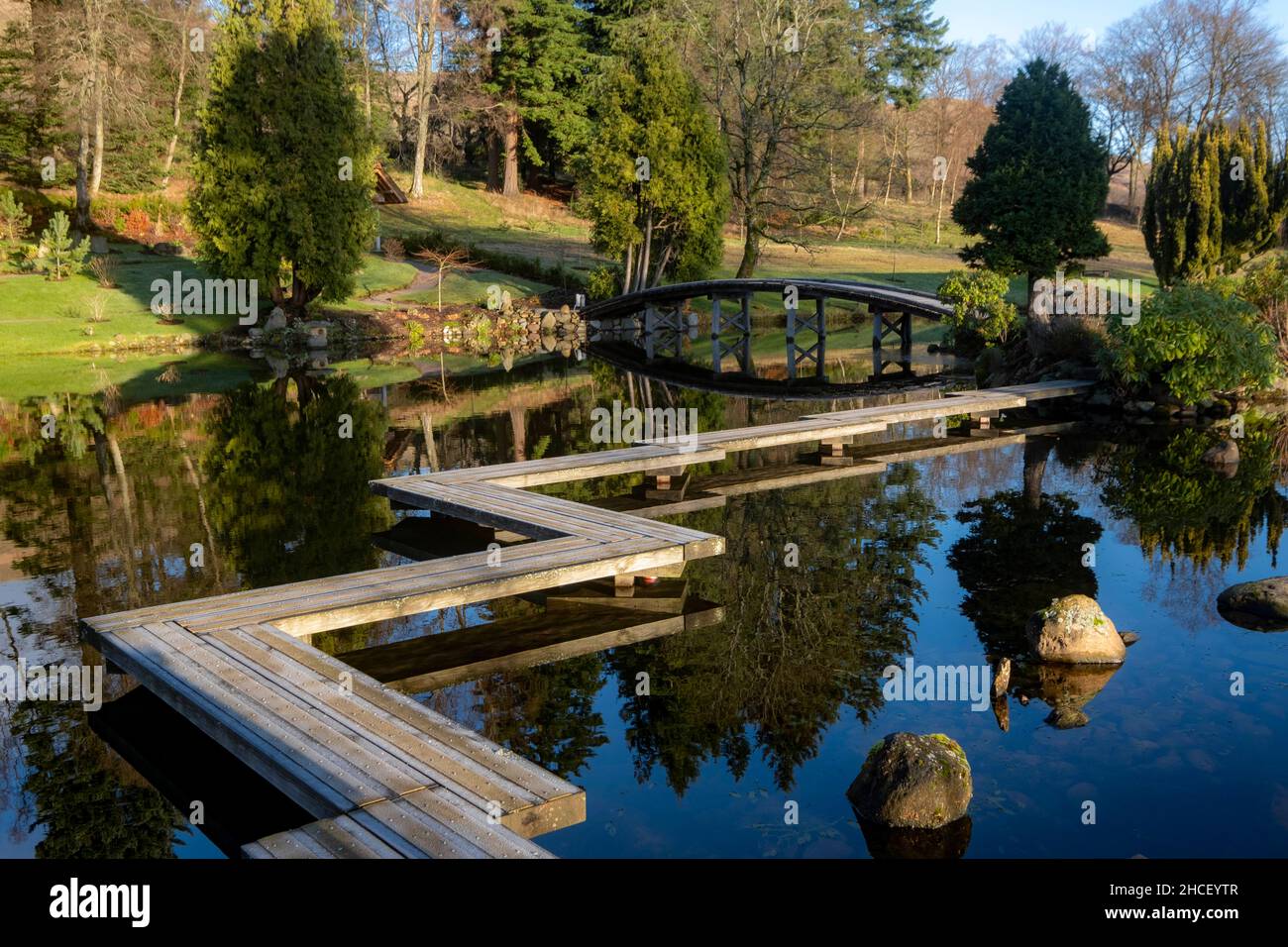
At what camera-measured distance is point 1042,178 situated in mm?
31516

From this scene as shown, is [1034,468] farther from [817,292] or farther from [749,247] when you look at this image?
[749,247]

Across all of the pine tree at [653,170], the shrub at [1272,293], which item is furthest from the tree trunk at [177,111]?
the shrub at [1272,293]

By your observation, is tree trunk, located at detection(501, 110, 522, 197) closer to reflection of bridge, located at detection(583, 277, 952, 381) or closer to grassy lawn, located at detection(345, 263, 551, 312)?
grassy lawn, located at detection(345, 263, 551, 312)

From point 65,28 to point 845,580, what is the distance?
37810mm

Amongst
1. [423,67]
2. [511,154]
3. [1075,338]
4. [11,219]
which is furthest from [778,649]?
[511,154]

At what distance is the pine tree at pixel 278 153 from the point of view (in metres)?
30.2

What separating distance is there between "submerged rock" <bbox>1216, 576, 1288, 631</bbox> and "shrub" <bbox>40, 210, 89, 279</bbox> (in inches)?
1270

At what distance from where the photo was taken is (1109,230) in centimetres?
6006

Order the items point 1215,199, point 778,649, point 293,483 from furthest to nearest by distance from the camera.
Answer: point 1215,199 → point 293,483 → point 778,649

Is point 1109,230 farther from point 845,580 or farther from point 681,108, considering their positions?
point 845,580

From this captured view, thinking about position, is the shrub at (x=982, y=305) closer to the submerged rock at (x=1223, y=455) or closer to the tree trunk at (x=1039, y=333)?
the tree trunk at (x=1039, y=333)

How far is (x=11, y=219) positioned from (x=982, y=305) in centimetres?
2965

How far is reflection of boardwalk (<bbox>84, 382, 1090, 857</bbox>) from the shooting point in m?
5.11
